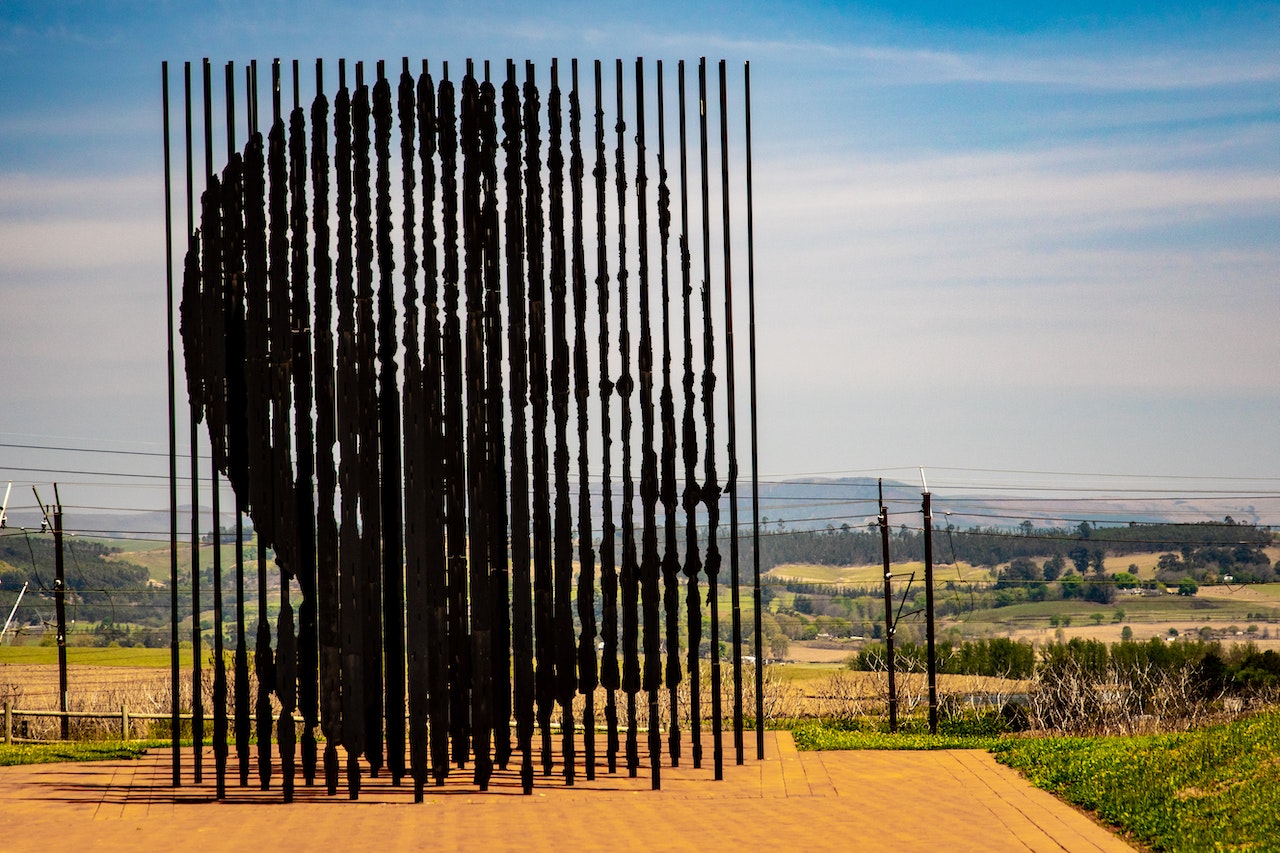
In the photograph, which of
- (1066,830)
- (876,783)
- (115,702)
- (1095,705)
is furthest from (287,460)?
(115,702)

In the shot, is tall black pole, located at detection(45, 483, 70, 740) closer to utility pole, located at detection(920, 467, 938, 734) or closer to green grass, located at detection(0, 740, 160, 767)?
green grass, located at detection(0, 740, 160, 767)

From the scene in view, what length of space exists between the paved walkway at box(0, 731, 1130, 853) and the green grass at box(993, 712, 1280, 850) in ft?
0.67

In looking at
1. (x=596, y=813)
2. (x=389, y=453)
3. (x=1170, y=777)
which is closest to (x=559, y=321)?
(x=389, y=453)

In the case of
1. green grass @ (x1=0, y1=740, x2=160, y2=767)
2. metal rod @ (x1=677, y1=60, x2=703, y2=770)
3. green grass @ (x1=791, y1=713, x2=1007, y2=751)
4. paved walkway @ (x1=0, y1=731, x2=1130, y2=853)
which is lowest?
green grass @ (x1=791, y1=713, x2=1007, y2=751)

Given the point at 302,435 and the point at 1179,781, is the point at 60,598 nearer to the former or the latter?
the point at 302,435

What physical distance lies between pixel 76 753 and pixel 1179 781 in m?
7.70

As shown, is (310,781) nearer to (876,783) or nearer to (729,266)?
(876,783)

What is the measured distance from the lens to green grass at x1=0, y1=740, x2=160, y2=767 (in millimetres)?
9039

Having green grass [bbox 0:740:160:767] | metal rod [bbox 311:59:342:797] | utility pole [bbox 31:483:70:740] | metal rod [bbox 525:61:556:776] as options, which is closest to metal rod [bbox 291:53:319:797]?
metal rod [bbox 311:59:342:797]

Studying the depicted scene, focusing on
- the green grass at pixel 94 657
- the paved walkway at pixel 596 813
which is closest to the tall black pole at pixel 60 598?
the paved walkway at pixel 596 813

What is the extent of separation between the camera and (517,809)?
7.05m

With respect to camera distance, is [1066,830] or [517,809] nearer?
[1066,830]

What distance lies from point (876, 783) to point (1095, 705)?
7.62m

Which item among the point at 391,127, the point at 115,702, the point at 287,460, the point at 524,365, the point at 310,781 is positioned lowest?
the point at 115,702
